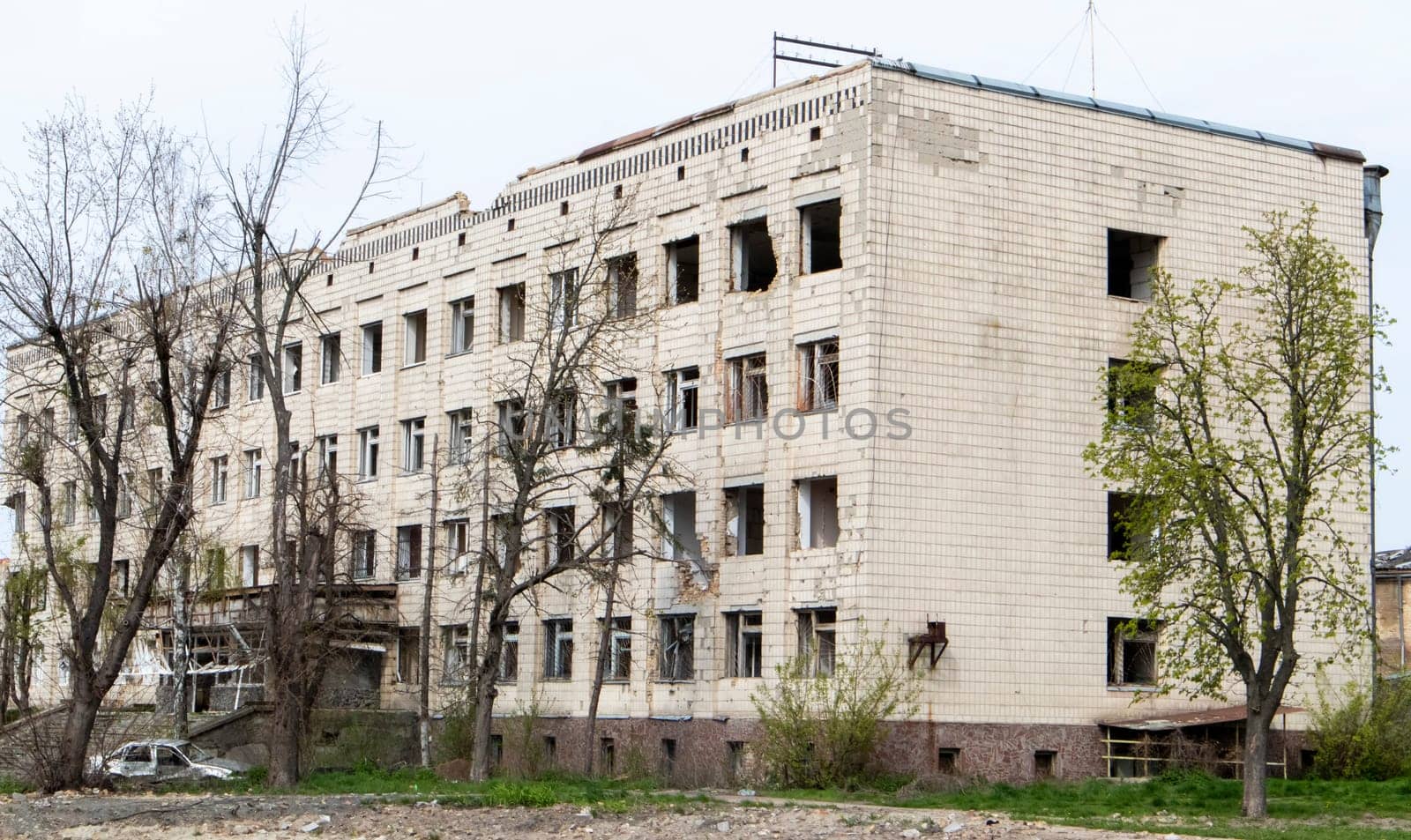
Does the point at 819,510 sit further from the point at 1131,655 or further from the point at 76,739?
the point at 76,739

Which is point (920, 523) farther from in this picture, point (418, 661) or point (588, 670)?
point (418, 661)

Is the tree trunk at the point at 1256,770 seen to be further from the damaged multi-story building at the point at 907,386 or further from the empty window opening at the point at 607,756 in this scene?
the empty window opening at the point at 607,756

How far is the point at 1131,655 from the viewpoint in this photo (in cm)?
3716

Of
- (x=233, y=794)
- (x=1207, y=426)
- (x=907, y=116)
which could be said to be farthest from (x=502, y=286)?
(x=1207, y=426)

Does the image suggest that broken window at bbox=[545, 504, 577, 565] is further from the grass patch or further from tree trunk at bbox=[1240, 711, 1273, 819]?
tree trunk at bbox=[1240, 711, 1273, 819]

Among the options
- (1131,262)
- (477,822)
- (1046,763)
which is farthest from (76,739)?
(1131,262)

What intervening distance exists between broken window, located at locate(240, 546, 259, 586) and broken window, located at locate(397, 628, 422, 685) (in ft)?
25.2

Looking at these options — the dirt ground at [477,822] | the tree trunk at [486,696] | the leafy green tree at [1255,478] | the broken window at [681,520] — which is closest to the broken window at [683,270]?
the broken window at [681,520]

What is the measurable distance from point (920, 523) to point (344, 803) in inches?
473

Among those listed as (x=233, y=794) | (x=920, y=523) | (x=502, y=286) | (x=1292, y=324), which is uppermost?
(x=502, y=286)

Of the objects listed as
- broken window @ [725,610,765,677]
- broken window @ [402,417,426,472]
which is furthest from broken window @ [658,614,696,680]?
broken window @ [402,417,426,472]

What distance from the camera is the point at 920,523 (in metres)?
34.9

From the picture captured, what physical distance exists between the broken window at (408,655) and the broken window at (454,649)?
1.19m

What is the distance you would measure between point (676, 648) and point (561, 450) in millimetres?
4876
